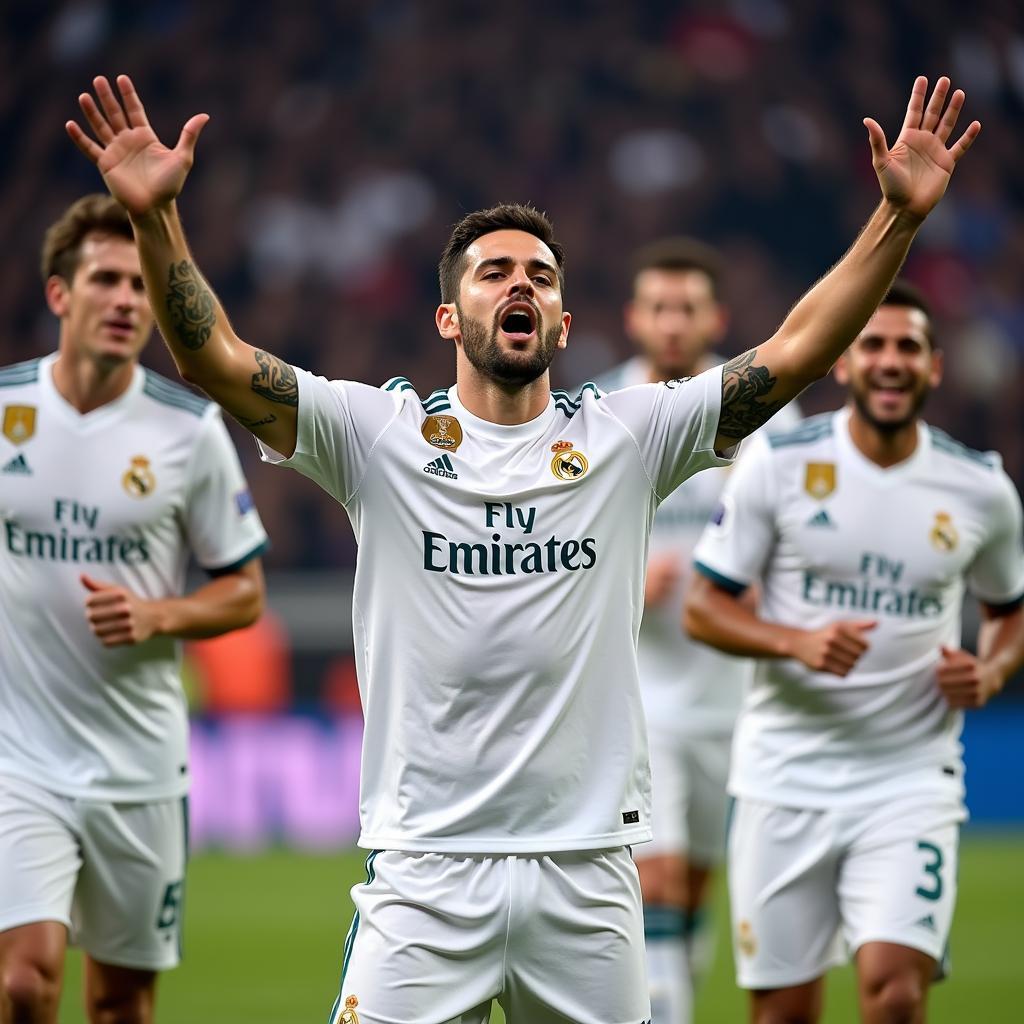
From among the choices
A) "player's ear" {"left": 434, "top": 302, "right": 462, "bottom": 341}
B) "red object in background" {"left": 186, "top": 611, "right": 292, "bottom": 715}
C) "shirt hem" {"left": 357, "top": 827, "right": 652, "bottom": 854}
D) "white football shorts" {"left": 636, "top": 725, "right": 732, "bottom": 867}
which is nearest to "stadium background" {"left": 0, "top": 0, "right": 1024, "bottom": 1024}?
"red object in background" {"left": 186, "top": 611, "right": 292, "bottom": 715}

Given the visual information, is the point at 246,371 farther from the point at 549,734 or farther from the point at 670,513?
the point at 670,513

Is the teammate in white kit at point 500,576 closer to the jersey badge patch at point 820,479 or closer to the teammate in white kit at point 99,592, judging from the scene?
the teammate in white kit at point 99,592

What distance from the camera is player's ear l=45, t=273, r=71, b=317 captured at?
17.5 ft

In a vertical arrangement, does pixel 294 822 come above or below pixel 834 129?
below

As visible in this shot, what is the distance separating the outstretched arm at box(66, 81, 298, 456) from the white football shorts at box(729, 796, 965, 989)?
245 centimetres

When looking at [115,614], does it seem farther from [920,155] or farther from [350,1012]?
[920,155]

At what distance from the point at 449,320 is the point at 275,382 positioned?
533mm

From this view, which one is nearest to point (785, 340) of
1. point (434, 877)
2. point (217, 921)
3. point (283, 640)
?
point (434, 877)

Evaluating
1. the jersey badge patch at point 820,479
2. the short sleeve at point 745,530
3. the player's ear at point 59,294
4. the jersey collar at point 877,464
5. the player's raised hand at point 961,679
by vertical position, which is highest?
the player's ear at point 59,294

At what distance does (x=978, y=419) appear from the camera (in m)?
15.0

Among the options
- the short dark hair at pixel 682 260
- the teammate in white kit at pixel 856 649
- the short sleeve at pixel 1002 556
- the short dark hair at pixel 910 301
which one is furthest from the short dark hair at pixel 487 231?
the short dark hair at pixel 682 260

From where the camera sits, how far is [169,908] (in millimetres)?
5211

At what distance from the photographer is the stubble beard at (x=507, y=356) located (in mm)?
3842

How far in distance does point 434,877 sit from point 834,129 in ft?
44.8
